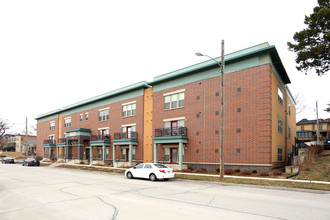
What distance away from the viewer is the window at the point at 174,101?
28.2 metres

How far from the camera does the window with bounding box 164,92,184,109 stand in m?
28.2

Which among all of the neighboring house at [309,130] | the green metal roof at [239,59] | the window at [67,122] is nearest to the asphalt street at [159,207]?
the green metal roof at [239,59]

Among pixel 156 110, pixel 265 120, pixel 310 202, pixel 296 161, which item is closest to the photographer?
pixel 310 202

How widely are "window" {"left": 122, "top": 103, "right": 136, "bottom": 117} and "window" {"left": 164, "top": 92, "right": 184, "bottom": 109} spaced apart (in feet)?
21.2

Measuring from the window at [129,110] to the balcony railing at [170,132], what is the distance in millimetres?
6344

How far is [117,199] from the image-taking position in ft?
35.9

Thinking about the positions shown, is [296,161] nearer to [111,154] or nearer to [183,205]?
[183,205]

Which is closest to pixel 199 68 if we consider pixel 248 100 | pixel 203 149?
pixel 248 100


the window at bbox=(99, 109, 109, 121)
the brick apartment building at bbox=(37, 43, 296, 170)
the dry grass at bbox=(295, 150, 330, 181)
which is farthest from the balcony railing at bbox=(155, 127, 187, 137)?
the window at bbox=(99, 109, 109, 121)

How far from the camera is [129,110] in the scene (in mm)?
35188

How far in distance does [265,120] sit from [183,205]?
1426cm

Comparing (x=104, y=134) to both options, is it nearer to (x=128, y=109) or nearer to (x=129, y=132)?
(x=129, y=132)

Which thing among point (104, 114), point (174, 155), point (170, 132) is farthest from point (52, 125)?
point (174, 155)

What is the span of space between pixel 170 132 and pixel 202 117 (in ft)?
15.2
